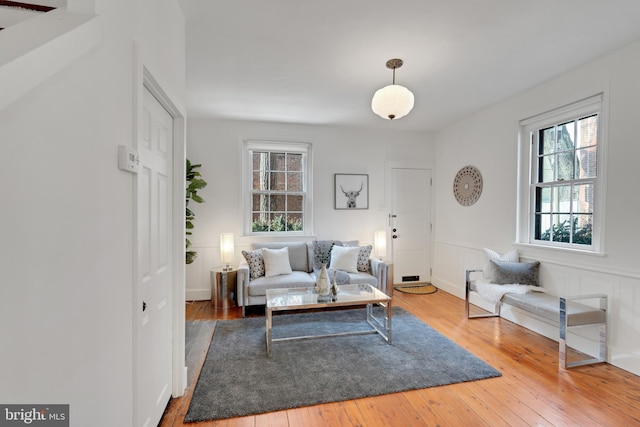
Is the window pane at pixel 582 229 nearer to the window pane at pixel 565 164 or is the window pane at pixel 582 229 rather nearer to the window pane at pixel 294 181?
the window pane at pixel 565 164

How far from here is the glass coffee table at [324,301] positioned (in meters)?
2.70

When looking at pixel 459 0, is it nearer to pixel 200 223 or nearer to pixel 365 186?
pixel 365 186

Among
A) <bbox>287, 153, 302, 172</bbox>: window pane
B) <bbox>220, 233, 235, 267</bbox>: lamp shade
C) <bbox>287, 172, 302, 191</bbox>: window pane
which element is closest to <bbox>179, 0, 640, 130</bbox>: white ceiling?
<bbox>287, 153, 302, 172</bbox>: window pane

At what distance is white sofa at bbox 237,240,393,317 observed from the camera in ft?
12.0

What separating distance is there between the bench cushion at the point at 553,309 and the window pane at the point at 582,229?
0.62 metres

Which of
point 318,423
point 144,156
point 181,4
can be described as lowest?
point 318,423

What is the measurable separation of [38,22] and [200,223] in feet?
12.5

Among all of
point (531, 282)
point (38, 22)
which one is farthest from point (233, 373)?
point (531, 282)

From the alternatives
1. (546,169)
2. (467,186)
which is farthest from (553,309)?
(467,186)

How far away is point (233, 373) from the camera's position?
237 cm

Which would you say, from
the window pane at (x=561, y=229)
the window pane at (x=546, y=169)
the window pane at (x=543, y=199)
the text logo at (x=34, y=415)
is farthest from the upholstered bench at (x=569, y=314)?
the text logo at (x=34, y=415)

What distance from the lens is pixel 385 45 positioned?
8.04 ft

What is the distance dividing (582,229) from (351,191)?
2921mm

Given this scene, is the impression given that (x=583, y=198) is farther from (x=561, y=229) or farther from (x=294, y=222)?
(x=294, y=222)
